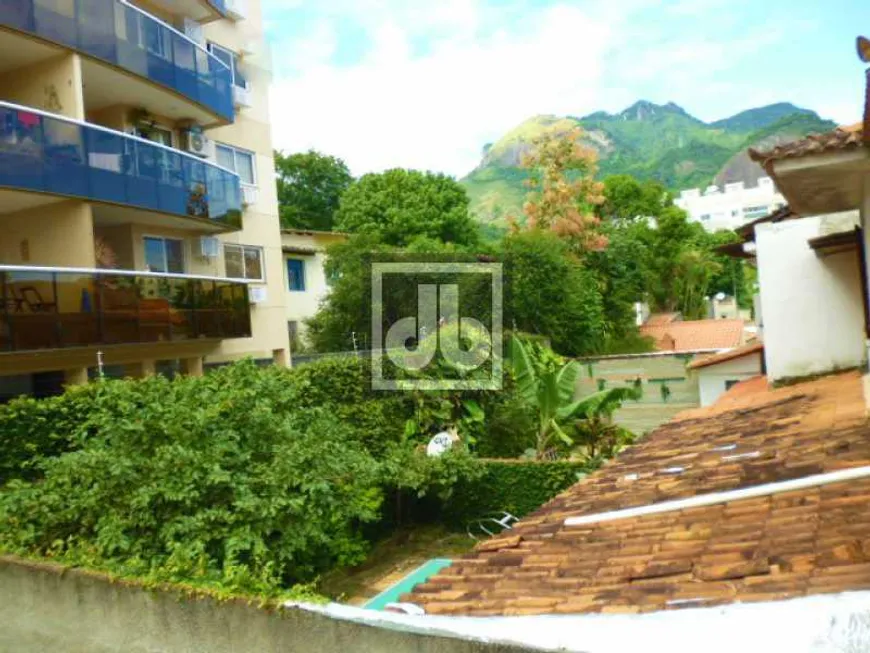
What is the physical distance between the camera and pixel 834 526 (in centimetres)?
335

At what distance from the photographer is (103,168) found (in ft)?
43.5

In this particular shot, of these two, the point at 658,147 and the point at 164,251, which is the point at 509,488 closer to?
the point at 164,251

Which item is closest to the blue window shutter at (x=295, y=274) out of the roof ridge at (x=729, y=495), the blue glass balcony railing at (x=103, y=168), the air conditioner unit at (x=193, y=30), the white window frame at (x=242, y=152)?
the white window frame at (x=242, y=152)

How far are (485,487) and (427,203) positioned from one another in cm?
2457

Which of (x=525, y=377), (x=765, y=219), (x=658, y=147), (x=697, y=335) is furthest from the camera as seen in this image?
(x=658, y=147)

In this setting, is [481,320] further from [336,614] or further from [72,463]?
[336,614]

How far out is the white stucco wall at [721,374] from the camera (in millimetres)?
Answer: 15961

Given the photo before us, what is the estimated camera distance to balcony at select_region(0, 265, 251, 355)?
1101 centimetres

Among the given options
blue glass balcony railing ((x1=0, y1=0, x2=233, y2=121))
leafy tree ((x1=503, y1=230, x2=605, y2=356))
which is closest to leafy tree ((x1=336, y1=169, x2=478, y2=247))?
leafy tree ((x1=503, y1=230, x2=605, y2=356))

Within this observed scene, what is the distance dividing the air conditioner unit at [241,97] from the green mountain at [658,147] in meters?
58.4

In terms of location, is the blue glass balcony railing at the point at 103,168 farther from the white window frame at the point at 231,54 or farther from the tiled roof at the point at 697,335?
the tiled roof at the point at 697,335

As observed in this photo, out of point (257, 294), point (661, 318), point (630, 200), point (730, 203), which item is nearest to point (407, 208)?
point (661, 318)

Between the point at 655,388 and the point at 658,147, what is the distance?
148 metres

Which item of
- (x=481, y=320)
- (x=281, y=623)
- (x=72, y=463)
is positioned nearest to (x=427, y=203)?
(x=481, y=320)
